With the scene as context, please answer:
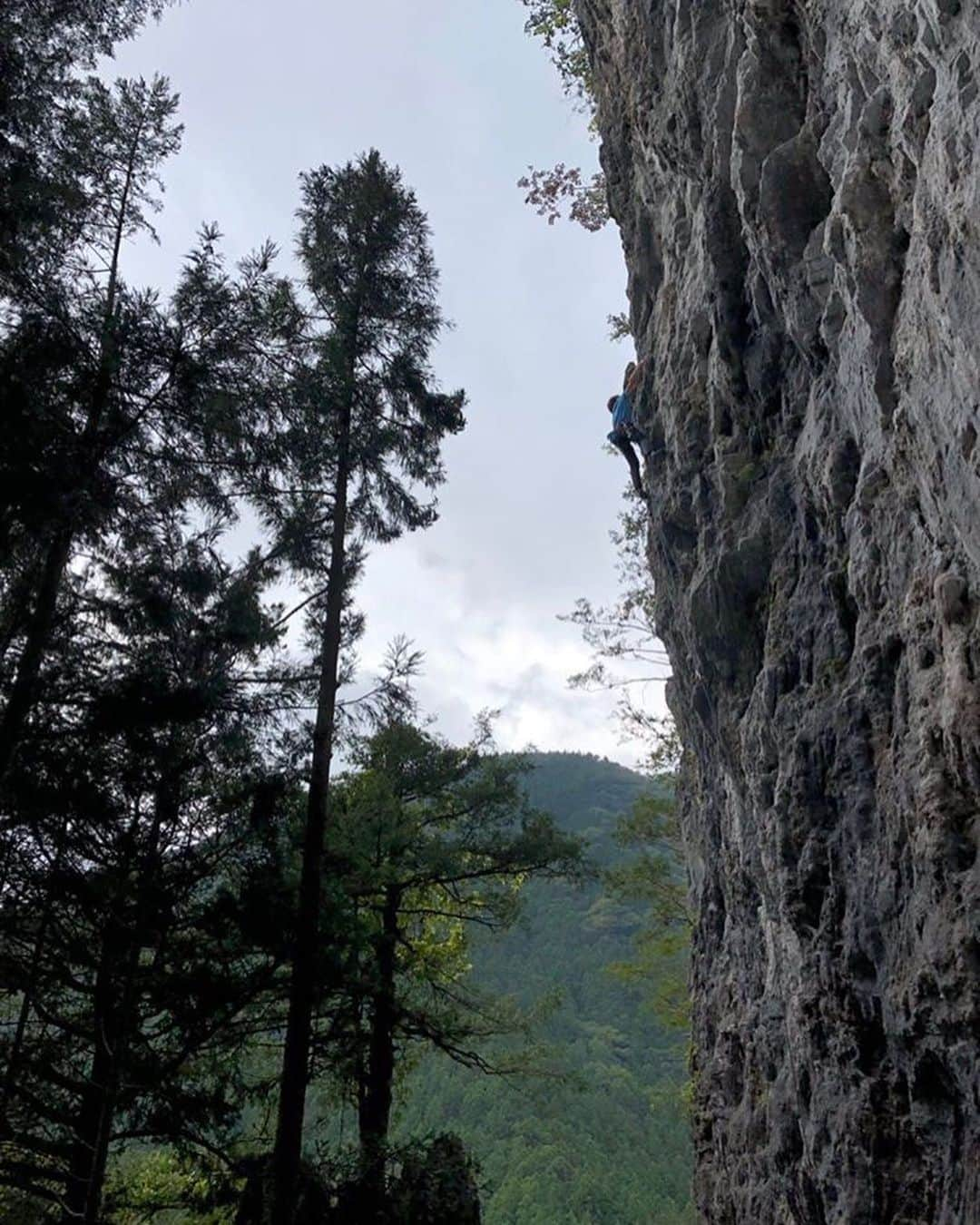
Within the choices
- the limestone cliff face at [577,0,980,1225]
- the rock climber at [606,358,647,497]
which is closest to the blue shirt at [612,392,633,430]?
the rock climber at [606,358,647,497]

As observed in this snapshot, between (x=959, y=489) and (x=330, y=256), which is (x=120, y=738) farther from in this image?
(x=330, y=256)

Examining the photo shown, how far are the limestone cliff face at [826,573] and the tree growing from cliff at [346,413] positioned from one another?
3.05m

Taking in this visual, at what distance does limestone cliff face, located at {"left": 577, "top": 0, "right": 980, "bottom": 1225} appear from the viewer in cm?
443

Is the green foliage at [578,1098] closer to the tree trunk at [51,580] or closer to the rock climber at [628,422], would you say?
the rock climber at [628,422]

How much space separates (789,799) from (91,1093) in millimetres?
A: 6386

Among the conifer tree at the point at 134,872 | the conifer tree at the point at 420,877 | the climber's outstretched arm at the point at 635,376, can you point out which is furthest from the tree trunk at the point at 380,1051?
the climber's outstretched arm at the point at 635,376

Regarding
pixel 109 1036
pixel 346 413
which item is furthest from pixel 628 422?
pixel 109 1036

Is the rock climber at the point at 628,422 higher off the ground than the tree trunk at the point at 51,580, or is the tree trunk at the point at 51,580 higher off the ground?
the rock climber at the point at 628,422

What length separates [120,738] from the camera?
22.9 feet

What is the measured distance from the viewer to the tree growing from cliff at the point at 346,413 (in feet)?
30.5

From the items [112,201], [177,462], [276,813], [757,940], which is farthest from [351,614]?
[757,940]

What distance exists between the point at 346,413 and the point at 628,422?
3498 millimetres

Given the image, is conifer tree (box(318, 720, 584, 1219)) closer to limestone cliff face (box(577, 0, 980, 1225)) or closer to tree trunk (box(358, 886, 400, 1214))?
tree trunk (box(358, 886, 400, 1214))

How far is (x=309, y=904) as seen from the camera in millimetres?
8336
